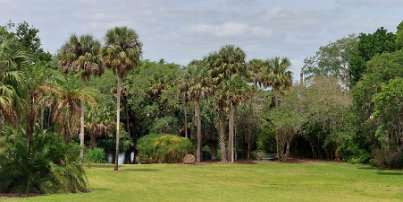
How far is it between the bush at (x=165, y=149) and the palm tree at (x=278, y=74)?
40.9 feet

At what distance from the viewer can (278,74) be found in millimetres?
69500

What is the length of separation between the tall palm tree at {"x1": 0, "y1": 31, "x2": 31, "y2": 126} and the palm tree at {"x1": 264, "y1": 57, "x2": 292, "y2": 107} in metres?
44.4

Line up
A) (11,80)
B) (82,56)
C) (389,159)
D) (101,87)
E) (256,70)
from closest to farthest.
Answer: (11,80)
(82,56)
(389,159)
(101,87)
(256,70)

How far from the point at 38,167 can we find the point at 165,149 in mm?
37834

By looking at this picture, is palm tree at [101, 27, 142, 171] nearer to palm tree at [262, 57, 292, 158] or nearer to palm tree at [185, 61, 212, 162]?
palm tree at [185, 61, 212, 162]

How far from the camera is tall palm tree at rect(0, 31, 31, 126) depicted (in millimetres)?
25484

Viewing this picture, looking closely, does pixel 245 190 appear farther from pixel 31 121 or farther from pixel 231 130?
pixel 231 130

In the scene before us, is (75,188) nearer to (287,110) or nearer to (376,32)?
(287,110)

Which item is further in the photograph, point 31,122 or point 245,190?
point 245,190

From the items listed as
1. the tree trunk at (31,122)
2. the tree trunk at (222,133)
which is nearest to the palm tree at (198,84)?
the tree trunk at (222,133)

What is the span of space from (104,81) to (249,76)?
1773cm

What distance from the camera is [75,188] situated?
92.7ft

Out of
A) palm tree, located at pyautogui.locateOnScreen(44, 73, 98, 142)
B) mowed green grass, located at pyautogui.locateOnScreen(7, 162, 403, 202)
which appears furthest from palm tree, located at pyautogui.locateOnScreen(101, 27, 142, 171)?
mowed green grass, located at pyautogui.locateOnScreen(7, 162, 403, 202)

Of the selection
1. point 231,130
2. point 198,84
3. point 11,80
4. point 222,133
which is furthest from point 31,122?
point 222,133
